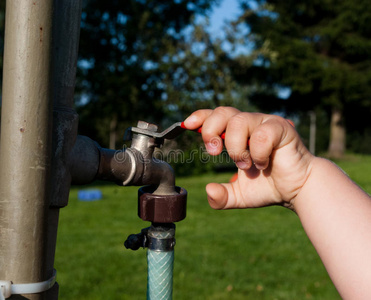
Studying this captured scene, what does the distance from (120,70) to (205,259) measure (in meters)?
9.42

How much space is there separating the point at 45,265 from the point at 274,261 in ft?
14.6

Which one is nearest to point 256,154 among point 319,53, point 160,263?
point 160,263

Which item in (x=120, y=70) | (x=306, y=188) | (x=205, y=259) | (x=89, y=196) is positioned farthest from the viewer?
(x=120, y=70)

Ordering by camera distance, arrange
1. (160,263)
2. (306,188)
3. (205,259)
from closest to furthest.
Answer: (160,263) → (306,188) → (205,259)

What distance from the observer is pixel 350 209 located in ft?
4.21

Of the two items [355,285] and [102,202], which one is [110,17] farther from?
[355,285]

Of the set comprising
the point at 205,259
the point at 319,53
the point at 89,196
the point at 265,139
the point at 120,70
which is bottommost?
the point at 205,259

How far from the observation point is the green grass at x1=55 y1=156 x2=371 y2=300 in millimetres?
4074

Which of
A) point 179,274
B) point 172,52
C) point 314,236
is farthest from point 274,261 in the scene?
point 172,52

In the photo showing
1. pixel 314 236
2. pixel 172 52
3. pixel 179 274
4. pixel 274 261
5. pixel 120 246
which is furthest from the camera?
pixel 172 52

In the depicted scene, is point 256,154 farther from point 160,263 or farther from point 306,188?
point 160,263

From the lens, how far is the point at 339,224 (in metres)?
1.27

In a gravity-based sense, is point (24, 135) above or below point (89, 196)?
above

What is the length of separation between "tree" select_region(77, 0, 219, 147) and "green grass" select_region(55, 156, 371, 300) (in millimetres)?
6059
